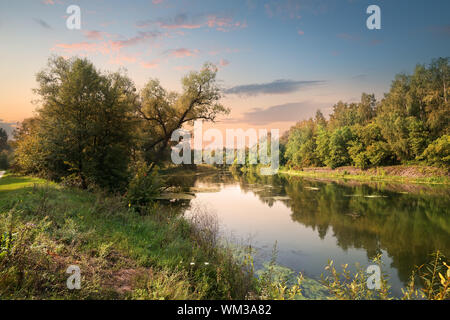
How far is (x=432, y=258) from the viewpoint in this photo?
8094 millimetres

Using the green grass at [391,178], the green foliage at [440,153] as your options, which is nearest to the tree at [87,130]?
the green grass at [391,178]

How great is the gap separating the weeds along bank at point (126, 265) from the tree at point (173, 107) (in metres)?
14.7

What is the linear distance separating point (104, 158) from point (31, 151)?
144 inches

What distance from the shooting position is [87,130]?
43.0 ft

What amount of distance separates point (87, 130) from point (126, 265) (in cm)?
1042

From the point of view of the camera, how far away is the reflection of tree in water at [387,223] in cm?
916

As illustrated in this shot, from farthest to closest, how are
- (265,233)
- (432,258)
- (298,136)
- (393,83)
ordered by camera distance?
1. (298,136)
2. (393,83)
3. (265,233)
4. (432,258)

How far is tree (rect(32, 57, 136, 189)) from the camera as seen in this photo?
12758 mm

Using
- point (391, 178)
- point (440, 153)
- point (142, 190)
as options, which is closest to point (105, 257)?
point (142, 190)

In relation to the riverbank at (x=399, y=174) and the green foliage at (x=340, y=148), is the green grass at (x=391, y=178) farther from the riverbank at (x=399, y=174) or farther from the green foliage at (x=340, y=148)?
the green foliage at (x=340, y=148)

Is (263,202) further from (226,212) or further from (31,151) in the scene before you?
(31,151)

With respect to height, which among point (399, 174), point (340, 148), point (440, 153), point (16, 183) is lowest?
point (399, 174)

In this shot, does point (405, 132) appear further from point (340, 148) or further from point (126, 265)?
point (126, 265)
